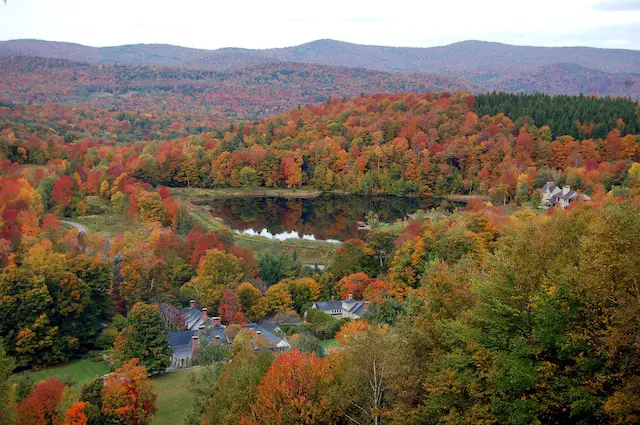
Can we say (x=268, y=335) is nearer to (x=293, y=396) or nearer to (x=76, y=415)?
(x=76, y=415)

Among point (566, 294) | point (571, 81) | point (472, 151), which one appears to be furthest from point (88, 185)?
point (571, 81)

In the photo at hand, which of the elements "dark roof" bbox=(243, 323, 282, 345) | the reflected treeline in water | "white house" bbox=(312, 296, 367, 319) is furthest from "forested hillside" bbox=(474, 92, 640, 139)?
"dark roof" bbox=(243, 323, 282, 345)

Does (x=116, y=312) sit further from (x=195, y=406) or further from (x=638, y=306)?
(x=638, y=306)

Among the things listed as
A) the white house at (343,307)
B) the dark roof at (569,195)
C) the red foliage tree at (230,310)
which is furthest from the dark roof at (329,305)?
the dark roof at (569,195)

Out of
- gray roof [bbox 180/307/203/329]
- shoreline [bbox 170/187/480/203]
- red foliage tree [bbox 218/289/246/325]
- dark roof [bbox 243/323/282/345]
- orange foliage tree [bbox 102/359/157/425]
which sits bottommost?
shoreline [bbox 170/187/480/203]

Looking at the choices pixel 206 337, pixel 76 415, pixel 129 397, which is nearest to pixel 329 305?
pixel 206 337

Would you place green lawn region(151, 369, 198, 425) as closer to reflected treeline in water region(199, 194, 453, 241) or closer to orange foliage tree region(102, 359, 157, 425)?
orange foliage tree region(102, 359, 157, 425)
